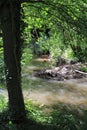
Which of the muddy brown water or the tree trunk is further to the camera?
the muddy brown water

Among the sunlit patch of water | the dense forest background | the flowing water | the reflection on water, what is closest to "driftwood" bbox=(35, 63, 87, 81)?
the flowing water

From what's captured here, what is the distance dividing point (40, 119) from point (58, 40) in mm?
3087

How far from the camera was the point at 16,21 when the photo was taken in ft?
29.5

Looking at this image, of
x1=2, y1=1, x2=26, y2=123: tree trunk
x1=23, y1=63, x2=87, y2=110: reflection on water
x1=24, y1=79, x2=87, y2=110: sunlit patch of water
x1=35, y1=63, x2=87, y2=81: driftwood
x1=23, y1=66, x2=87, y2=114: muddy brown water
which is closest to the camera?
x1=2, y1=1, x2=26, y2=123: tree trunk

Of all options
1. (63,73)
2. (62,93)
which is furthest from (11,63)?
(63,73)

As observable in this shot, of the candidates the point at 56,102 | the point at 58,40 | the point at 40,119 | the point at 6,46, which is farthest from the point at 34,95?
the point at 6,46

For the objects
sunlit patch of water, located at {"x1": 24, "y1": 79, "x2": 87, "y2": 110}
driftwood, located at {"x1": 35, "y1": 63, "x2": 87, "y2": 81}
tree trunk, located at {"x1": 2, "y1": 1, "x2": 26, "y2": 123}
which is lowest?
sunlit patch of water, located at {"x1": 24, "y1": 79, "x2": 87, "y2": 110}

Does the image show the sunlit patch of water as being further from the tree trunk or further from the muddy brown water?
the tree trunk

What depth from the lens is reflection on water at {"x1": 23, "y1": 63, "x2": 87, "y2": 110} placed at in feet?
51.1

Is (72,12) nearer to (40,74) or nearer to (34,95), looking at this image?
(34,95)

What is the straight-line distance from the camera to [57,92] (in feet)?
58.2

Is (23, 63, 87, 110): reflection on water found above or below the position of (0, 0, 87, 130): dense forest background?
below

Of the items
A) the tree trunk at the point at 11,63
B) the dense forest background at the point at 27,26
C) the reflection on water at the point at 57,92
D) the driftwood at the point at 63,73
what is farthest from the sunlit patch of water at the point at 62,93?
the tree trunk at the point at 11,63

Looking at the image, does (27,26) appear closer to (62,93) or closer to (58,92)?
(62,93)
